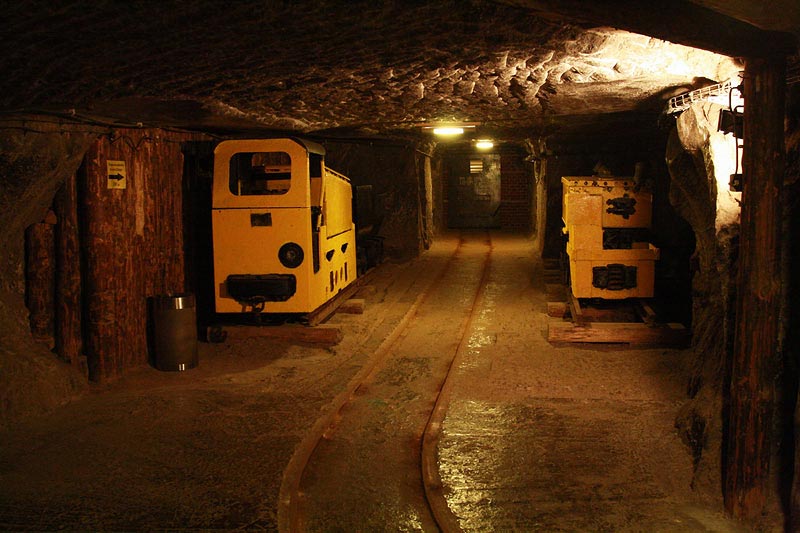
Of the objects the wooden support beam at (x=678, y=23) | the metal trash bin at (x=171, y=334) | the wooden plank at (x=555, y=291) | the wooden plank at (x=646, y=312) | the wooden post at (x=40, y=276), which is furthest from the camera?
the wooden plank at (x=555, y=291)

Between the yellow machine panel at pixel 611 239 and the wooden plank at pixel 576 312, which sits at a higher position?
the yellow machine panel at pixel 611 239

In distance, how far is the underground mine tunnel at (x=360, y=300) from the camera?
363 centimetres

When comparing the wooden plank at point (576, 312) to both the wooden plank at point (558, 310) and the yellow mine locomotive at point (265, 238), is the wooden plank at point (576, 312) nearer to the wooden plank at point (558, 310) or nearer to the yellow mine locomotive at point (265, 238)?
the wooden plank at point (558, 310)

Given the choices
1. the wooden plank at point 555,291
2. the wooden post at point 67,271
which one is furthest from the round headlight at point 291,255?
the wooden plank at point 555,291

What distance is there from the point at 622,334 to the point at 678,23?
4.93m

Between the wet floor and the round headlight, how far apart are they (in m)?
1.03

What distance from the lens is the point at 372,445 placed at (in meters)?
5.07

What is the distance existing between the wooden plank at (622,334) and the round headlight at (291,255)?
3.13 metres

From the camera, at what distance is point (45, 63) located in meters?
3.91

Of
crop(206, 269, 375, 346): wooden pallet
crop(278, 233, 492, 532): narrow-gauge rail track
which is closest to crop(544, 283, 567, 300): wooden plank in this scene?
crop(278, 233, 492, 532): narrow-gauge rail track

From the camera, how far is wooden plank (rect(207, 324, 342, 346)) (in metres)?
8.03

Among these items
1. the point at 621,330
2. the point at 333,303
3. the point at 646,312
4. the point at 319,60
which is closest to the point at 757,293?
the point at 319,60

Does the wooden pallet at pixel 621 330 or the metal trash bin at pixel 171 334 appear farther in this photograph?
the wooden pallet at pixel 621 330

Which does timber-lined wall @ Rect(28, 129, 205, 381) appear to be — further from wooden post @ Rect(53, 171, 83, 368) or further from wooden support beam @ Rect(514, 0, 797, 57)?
wooden support beam @ Rect(514, 0, 797, 57)
